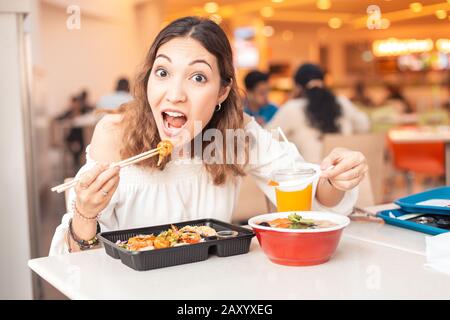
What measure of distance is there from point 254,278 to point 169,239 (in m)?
0.24

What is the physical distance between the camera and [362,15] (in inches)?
99.5

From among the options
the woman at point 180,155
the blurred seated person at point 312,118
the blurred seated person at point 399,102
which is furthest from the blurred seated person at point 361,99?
the woman at point 180,155

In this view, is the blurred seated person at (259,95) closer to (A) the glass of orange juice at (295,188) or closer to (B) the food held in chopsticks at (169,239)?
(A) the glass of orange juice at (295,188)

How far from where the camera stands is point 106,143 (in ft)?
5.20

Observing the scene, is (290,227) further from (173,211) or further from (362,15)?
(362,15)

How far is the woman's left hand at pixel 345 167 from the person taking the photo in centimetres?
147

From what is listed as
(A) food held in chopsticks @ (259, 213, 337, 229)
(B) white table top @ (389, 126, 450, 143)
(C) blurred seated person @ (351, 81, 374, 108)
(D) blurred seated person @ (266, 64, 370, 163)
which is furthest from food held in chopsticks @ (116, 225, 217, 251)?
(C) blurred seated person @ (351, 81, 374, 108)

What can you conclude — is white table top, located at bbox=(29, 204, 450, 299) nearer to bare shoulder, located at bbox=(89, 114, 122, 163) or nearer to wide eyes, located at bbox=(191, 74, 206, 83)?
bare shoulder, located at bbox=(89, 114, 122, 163)

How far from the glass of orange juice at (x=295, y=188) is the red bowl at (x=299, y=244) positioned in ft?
0.79

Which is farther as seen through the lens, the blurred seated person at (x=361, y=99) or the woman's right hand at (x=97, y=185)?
the blurred seated person at (x=361, y=99)

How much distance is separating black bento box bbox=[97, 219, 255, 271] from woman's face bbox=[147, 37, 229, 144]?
28 cm

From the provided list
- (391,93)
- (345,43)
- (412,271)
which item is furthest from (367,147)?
(345,43)

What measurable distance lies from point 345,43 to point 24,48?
11.7m

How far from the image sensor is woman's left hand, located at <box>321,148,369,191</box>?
1470mm
